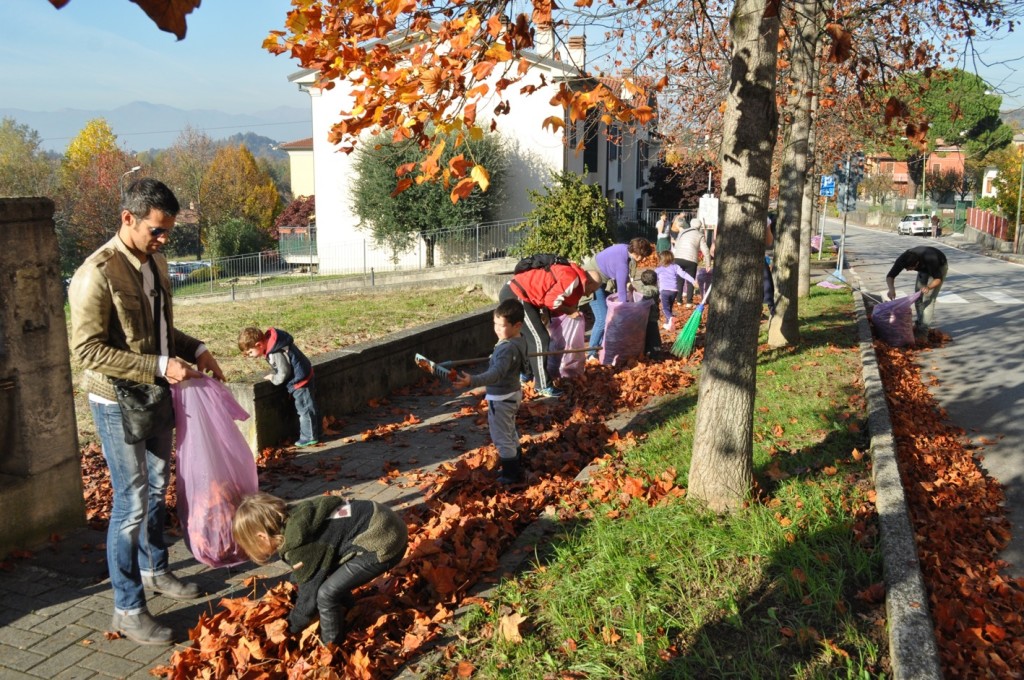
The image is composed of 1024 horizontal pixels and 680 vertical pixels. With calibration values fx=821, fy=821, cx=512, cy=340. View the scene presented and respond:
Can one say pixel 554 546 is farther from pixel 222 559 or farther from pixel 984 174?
pixel 984 174

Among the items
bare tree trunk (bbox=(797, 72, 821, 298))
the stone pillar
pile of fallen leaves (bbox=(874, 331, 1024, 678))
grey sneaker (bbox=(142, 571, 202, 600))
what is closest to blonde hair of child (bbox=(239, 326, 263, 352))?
the stone pillar

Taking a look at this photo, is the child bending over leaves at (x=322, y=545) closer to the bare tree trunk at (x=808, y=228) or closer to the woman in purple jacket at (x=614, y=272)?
the woman in purple jacket at (x=614, y=272)

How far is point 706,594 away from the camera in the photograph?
4035 mm

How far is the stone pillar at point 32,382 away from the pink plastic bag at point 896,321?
11483 mm

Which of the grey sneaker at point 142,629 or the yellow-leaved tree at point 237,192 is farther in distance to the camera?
the yellow-leaved tree at point 237,192

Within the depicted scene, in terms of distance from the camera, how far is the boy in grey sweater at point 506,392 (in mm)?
5762

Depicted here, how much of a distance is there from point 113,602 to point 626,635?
2630mm

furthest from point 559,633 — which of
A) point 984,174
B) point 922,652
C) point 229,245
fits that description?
point 984,174

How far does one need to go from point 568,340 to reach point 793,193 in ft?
15.4

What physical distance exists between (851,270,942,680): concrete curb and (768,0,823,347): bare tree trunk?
4.43 metres

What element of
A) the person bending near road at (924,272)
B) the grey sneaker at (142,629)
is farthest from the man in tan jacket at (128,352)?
the person bending near road at (924,272)

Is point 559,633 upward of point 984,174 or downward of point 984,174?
downward

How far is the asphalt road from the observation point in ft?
23.8

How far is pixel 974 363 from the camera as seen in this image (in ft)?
38.5
